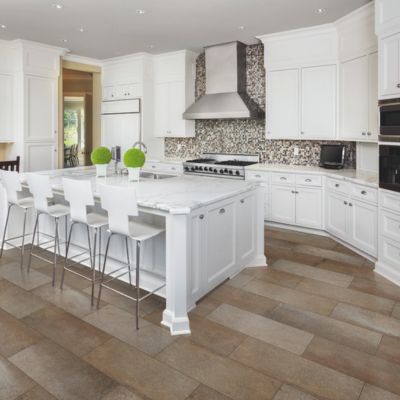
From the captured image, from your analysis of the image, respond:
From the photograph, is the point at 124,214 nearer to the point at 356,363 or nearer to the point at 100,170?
the point at 100,170

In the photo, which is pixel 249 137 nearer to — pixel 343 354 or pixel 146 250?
pixel 146 250

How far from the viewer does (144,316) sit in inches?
107

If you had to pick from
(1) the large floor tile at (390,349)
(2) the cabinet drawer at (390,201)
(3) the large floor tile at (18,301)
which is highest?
(2) the cabinet drawer at (390,201)

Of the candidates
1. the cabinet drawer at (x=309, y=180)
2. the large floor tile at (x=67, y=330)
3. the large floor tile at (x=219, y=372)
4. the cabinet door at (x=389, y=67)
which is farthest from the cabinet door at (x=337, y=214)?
the large floor tile at (x=67, y=330)

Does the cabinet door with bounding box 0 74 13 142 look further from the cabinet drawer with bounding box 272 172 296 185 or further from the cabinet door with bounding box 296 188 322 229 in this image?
the cabinet door with bounding box 296 188 322 229

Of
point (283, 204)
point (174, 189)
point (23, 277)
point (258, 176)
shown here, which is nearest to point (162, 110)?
point (258, 176)

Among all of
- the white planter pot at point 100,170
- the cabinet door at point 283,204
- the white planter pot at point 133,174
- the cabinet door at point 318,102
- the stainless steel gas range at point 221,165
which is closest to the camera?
the white planter pot at point 133,174

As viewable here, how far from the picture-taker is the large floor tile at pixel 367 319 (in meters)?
2.56

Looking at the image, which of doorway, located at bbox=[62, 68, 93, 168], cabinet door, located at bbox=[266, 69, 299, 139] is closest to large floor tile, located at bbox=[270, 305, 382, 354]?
cabinet door, located at bbox=[266, 69, 299, 139]

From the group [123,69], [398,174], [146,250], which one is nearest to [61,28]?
[123,69]

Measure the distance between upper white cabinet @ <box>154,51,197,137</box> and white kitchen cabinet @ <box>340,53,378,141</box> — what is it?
2.62 m

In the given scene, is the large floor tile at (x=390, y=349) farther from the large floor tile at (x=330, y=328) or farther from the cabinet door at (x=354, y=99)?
the cabinet door at (x=354, y=99)

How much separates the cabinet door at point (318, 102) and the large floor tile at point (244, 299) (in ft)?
9.06

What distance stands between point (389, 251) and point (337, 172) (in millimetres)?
1437
